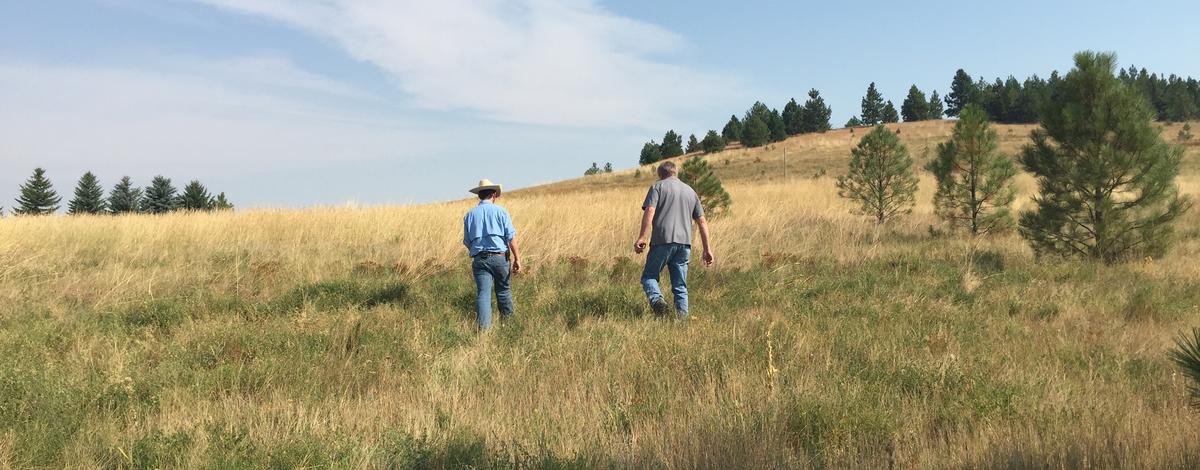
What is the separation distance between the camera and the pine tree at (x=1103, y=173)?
857cm

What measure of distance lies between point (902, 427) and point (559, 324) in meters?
3.22

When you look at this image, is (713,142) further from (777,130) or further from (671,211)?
(671,211)

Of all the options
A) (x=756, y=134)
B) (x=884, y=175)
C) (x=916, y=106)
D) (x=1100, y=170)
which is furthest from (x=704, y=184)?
(x=916, y=106)

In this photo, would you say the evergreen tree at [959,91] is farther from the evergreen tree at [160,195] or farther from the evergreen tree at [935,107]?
the evergreen tree at [160,195]

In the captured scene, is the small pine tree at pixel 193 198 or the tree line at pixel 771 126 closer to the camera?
the small pine tree at pixel 193 198

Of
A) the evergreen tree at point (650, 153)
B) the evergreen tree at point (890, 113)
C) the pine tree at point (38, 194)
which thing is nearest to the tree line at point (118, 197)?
the pine tree at point (38, 194)

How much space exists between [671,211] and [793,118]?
78.4m

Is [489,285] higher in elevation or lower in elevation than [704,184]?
lower

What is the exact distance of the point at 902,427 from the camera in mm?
3170

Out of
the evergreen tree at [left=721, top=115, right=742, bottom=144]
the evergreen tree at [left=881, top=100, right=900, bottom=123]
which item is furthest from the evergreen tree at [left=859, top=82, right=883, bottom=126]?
the evergreen tree at [left=721, top=115, right=742, bottom=144]

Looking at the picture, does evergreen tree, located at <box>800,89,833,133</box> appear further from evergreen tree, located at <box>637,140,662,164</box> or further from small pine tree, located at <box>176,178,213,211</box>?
small pine tree, located at <box>176,178,213,211</box>

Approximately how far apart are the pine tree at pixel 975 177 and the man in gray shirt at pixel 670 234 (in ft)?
28.7

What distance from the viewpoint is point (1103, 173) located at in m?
8.61

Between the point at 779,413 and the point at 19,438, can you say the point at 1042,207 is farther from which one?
the point at 19,438
